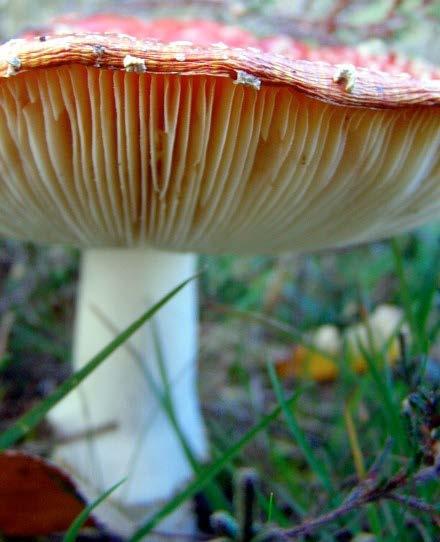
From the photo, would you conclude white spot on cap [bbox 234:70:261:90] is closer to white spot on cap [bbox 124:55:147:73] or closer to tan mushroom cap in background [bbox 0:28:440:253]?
tan mushroom cap in background [bbox 0:28:440:253]

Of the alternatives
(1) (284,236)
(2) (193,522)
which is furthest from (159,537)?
(1) (284,236)

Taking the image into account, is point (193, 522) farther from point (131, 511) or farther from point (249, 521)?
point (249, 521)

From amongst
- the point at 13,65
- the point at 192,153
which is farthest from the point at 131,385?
the point at 13,65

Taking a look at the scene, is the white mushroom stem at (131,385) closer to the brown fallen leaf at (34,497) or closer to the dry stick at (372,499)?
the brown fallen leaf at (34,497)

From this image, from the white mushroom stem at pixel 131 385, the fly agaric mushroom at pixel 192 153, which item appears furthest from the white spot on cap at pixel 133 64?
the white mushroom stem at pixel 131 385

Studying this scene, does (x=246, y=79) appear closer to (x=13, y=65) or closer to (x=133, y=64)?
(x=133, y=64)

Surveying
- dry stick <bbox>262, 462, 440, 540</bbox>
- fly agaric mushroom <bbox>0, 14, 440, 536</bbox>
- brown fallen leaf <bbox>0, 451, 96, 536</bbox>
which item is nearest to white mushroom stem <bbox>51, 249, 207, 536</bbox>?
fly agaric mushroom <bbox>0, 14, 440, 536</bbox>

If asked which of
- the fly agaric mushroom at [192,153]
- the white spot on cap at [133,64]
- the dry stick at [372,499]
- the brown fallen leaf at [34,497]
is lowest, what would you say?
the brown fallen leaf at [34,497]
